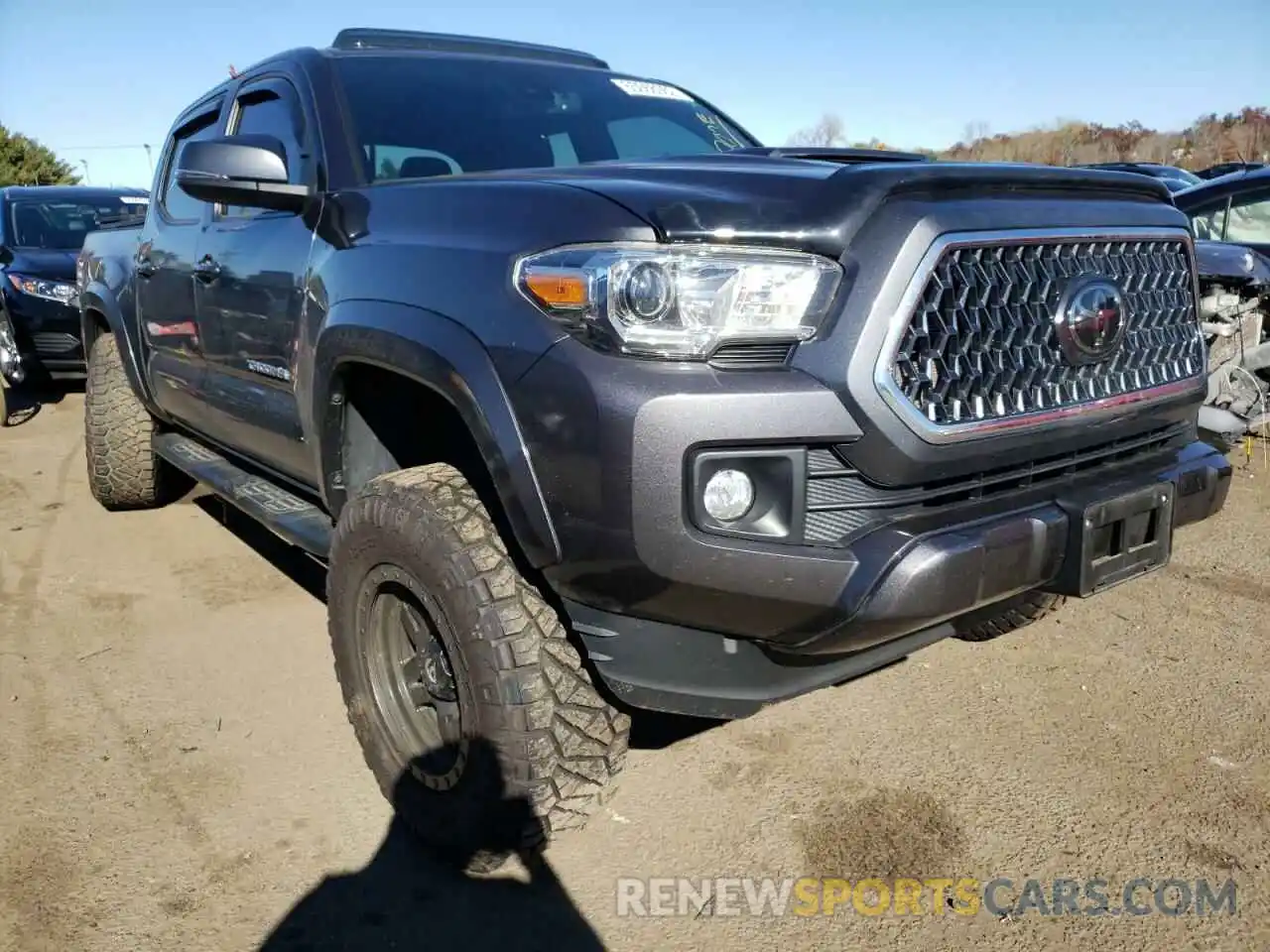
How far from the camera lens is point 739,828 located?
2633mm

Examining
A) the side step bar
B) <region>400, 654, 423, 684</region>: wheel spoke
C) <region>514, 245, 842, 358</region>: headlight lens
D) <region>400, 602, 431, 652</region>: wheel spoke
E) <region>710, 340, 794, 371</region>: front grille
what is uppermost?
<region>514, 245, 842, 358</region>: headlight lens

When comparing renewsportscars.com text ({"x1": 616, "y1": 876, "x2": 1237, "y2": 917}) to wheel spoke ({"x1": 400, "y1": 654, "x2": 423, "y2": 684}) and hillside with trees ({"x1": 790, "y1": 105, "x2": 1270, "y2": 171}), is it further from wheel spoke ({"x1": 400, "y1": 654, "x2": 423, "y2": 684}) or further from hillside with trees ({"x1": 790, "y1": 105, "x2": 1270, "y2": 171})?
hillside with trees ({"x1": 790, "y1": 105, "x2": 1270, "y2": 171})

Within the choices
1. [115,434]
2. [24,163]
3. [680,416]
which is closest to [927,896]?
[680,416]

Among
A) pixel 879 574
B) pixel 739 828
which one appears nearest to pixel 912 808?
pixel 739 828

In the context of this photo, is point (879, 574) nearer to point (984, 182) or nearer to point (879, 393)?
point (879, 393)

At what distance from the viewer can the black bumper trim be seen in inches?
81.0

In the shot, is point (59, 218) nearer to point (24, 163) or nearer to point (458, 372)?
point (458, 372)

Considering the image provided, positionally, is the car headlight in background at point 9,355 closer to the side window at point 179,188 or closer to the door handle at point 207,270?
the side window at point 179,188

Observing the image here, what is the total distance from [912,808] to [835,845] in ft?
0.93

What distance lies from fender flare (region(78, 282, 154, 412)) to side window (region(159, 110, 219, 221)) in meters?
0.63

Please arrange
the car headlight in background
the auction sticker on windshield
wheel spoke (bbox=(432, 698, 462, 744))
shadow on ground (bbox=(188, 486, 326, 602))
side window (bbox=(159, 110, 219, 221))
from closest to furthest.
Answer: wheel spoke (bbox=(432, 698, 462, 744)), the auction sticker on windshield, side window (bbox=(159, 110, 219, 221)), shadow on ground (bbox=(188, 486, 326, 602)), the car headlight in background

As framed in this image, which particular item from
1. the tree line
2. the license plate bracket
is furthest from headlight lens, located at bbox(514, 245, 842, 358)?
the tree line

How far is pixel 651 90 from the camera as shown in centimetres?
387

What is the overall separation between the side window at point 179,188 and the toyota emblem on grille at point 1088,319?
10.5 feet
